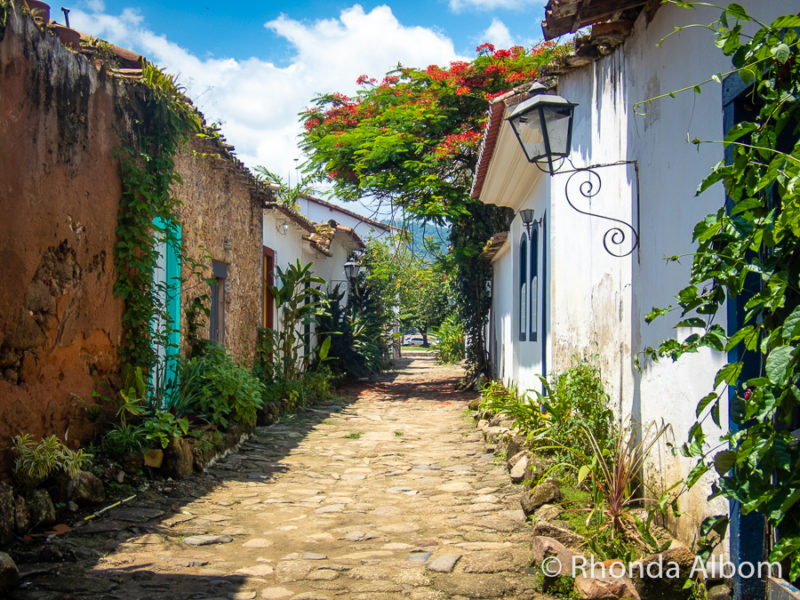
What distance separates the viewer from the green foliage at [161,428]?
233 inches

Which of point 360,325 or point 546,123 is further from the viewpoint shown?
point 360,325

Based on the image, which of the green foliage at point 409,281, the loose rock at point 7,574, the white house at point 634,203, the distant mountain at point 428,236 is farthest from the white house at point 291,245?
the loose rock at point 7,574

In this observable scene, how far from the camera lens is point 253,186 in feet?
34.7

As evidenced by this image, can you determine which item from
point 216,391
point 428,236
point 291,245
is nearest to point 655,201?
point 216,391

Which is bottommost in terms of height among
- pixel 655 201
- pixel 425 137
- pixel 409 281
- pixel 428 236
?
pixel 655 201

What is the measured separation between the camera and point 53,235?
17.0ft

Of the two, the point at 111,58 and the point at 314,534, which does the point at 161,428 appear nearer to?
the point at 314,534

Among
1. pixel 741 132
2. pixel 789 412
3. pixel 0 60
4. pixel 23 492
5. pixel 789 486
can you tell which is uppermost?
pixel 0 60

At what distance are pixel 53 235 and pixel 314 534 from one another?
299cm

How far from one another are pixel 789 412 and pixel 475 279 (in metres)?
13.0

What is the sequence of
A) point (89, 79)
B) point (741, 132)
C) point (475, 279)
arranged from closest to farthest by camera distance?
1. point (741, 132)
2. point (89, 79)
3. point (475, 279)

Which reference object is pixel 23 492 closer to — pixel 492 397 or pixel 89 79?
pixel 89 79

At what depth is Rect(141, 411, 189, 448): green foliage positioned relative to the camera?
592cm

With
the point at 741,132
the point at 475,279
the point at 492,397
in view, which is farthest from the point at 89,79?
the point at 475,279
